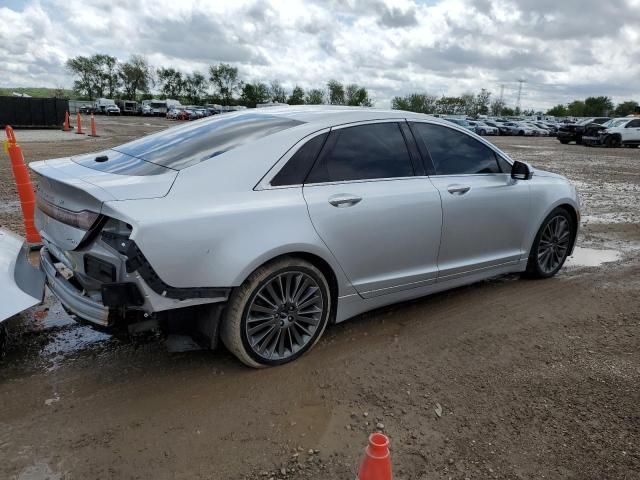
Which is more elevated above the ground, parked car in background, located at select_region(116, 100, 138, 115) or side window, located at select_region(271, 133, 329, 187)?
parked car in background, located at select_region(116, 100, 138, 115)

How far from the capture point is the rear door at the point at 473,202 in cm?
406

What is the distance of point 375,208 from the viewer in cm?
355

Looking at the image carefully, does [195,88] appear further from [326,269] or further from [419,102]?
[326,269]

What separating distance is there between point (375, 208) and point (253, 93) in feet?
308

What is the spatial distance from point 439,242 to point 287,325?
141 cm

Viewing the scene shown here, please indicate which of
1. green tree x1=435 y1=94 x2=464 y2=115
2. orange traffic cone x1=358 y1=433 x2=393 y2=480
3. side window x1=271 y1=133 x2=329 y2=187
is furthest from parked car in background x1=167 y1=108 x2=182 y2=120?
orange traffic cone x1=358 y1=433 x2=393 y2=480

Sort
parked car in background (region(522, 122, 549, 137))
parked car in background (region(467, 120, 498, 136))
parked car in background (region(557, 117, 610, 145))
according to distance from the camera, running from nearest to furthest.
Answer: parked car in background (region(557, 117, 610, 145)), parked car in background (region(467, 120, 498, 136)), parked car in background (region(522, 122, 549, 137))

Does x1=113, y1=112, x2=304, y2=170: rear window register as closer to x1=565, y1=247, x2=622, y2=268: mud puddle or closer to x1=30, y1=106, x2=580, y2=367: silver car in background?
x1=30, y1=106, x2=580, y2=367: silver car in background

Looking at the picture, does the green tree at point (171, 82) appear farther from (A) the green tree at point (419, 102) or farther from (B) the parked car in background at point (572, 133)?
(B) the parked car in background at point (572, 133)

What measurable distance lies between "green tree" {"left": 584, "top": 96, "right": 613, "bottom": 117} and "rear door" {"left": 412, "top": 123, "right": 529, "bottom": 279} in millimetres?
116218

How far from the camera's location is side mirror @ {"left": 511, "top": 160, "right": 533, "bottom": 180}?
453cm

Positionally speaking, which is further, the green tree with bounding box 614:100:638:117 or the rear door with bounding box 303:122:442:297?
the green tree with bounding box 614:100:638:117

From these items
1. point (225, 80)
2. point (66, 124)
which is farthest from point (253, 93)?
point (66, 124)

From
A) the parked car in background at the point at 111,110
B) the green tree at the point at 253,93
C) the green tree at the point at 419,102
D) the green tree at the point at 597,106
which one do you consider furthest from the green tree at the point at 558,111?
the parked car in background at the point at 111,110
